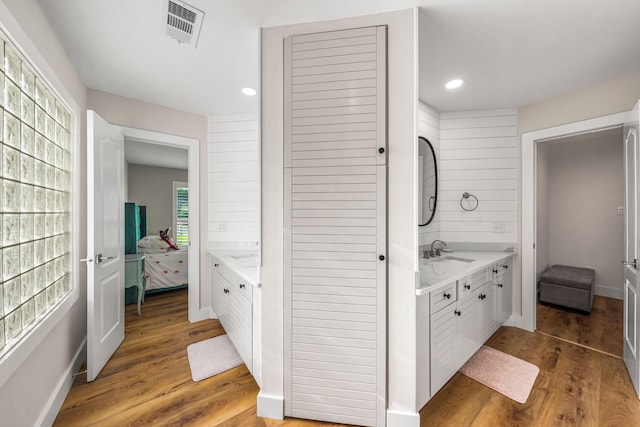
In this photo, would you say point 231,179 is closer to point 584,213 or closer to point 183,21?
point 183,21

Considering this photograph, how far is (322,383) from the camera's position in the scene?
1524 millimetres

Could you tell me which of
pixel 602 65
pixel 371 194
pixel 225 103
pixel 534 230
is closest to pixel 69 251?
pixel 225 103

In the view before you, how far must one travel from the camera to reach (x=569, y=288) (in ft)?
10.5

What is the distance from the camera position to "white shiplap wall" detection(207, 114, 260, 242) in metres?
3.01

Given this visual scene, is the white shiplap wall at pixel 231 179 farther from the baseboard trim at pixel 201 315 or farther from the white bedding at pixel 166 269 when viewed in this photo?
the white bedding at pixel 166 269

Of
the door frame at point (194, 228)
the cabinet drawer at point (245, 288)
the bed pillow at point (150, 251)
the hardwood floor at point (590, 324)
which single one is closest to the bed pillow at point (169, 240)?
the bed pillow at point (150, 251)

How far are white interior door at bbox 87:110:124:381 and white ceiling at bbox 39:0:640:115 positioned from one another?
51cm

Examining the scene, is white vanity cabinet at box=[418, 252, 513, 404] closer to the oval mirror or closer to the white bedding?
the oval mirror

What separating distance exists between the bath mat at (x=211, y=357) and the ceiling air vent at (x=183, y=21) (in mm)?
2350

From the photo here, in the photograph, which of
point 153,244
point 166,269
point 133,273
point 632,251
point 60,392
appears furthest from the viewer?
point 153,244

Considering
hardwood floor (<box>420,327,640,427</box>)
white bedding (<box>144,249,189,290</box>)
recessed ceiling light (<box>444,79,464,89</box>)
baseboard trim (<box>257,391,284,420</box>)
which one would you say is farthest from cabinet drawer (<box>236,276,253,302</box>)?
white bedding (<box>144,249,189,290</box>)

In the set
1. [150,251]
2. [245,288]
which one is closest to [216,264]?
[245,288]

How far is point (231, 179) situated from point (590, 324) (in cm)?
418

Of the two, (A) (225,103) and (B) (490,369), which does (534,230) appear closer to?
(B) (490,369)
